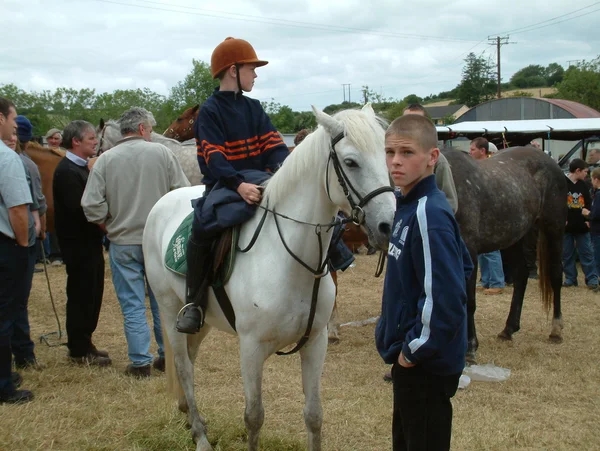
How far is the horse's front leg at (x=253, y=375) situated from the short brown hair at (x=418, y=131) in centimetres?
155

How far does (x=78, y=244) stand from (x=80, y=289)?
0.46 m

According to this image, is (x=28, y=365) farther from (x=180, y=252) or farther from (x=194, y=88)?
(x=194, y=88)

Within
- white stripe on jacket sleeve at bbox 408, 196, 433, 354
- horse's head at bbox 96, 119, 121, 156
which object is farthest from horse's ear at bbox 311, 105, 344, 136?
horse's head at bbox 96, 119, 121, 156

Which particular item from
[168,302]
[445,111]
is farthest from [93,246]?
[445,111]

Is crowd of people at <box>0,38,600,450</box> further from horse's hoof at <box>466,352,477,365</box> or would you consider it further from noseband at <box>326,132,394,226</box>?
horse's hoof at <box>466,352,477,365</box>

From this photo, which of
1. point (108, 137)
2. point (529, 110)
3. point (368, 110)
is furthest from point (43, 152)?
point (529, 110)

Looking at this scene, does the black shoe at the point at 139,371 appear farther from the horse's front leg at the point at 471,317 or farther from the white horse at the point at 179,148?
the white horse at the point at 179,148

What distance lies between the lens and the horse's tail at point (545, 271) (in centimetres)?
664

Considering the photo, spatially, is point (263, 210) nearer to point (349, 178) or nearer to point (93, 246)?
point (349, 178)

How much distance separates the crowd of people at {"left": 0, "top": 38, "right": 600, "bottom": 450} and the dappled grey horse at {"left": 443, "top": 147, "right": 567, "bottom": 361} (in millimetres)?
380

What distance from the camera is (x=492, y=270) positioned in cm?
912

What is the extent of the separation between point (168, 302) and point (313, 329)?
5.02 feet

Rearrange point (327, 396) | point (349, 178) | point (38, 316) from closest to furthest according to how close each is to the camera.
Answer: point (349, 178)
point (327, 396)
point (38, 316)

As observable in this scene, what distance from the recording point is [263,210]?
10.7ft
